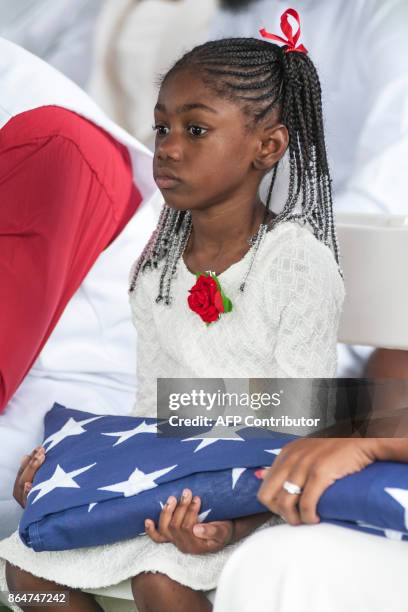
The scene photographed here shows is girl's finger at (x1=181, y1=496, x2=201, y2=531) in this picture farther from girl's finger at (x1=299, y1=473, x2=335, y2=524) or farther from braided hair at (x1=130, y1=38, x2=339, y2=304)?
braided hair at (x1=130, y1=38, x2=339, y2=304)

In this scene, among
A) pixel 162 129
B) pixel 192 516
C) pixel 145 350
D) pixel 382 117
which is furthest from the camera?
pixel 382 117

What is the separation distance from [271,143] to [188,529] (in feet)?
1.83

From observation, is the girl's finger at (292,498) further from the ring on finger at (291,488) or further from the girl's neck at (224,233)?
the girl's neck at (224,233)

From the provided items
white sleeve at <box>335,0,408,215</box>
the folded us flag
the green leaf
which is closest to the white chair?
the green leaf

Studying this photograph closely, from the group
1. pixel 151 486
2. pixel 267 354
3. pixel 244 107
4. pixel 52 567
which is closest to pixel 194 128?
pixel 244 107

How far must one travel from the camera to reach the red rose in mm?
1365

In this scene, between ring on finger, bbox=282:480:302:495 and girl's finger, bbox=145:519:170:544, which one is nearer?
ring on finger, bbox=282:480:302:495

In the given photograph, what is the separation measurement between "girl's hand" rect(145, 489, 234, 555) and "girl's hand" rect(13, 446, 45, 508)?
27cm

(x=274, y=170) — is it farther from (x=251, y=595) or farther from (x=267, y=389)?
(x=251, y=595)

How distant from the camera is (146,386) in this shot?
1.50 meters

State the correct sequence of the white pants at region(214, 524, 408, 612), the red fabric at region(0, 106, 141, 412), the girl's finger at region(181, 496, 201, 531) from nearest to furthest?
the white pants at region(214, 524, 408, 612)
the girl's finger at region(181, 496, 201, 531)
the red fabric at region(0, 106, 141, 412)

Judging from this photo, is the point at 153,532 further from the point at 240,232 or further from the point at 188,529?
the point at 240,232

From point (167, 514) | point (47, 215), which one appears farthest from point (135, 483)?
point (47, 215)

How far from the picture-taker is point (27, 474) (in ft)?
4.52
